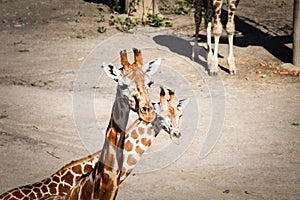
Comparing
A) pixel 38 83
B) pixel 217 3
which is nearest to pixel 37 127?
pixel 38 83

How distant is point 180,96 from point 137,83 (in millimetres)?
6985

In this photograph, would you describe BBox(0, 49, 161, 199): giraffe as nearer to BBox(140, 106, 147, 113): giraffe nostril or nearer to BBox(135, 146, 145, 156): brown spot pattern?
BBox(140, 106, 147, 113): giraffe nostril

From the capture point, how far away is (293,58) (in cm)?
1255

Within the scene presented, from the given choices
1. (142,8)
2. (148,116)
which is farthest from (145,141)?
(142,8)

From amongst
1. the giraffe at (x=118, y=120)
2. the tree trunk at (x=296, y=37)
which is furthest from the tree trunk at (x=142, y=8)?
the giraffe at (x=118, y=120)

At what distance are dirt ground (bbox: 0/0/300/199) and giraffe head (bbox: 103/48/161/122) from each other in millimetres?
3483

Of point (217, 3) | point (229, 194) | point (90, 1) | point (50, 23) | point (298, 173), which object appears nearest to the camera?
point (229, 194)

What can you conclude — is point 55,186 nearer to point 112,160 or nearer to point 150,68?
point 112,160

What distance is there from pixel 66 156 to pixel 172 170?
4.74 feet

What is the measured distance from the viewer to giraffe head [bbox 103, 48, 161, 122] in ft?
11.8

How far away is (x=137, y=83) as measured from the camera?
3643mm

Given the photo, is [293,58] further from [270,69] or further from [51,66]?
[51,66]

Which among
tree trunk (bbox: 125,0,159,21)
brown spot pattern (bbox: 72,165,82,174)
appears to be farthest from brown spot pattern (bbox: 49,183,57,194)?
tree trunk (bbox: 125,0,159,21)

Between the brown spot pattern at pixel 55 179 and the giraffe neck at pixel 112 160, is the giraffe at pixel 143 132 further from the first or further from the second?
the brown spot pattern at pixel 55 179
